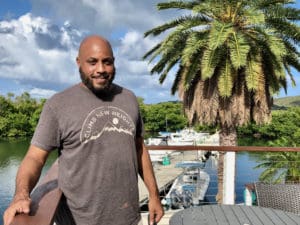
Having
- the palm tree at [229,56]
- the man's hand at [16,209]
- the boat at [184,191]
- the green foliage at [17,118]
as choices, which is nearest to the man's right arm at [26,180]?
the man's hand at [16,209]

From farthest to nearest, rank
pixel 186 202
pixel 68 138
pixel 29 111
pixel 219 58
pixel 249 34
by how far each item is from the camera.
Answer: pixel 29 111, pixel 186 202, pixel 249 34, pixel 219 58, pixel 68 138

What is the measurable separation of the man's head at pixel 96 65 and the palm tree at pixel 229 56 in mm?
9106

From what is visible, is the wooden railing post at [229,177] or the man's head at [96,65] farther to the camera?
the wooden railing post at [229,177]

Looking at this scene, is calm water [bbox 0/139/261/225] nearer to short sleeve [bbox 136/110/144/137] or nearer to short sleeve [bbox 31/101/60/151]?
short sleeve [bbox 136/110/144/137]

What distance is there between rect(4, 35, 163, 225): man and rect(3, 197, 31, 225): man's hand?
0.69 ft

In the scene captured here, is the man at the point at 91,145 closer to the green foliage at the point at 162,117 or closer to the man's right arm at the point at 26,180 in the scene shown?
the man's right arm at the point at 26,180

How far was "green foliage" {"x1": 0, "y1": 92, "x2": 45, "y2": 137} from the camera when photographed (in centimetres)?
6550

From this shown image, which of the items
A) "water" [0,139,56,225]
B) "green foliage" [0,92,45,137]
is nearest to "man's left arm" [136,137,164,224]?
"water" [0,139,56,225]

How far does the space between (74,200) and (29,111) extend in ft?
233

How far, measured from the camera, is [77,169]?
144 centimetres

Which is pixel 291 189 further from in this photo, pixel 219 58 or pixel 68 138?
pixel 219 58

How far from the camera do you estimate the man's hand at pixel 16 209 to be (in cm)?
105

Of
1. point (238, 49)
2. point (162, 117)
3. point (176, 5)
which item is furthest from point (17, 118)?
point (238, 49)

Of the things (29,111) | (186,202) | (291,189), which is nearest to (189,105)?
(186,202)
